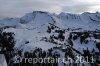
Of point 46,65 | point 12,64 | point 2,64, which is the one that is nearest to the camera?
point 2,64

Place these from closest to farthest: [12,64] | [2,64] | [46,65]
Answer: [2,64], [12,64], [46,65]

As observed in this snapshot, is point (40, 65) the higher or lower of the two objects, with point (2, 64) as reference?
lower

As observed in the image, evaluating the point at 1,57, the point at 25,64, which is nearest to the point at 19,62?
the point at 25,64

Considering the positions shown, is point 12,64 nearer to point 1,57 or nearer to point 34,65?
point 34,65

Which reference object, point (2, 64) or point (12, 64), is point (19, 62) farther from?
point (2, 64)

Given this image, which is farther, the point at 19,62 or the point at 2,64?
the point at 19,62

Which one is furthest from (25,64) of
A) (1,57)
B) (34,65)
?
(1,57)

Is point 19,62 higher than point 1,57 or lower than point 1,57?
lower

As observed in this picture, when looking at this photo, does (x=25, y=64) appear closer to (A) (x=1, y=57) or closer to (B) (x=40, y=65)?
(B) (x=40, y=65)
